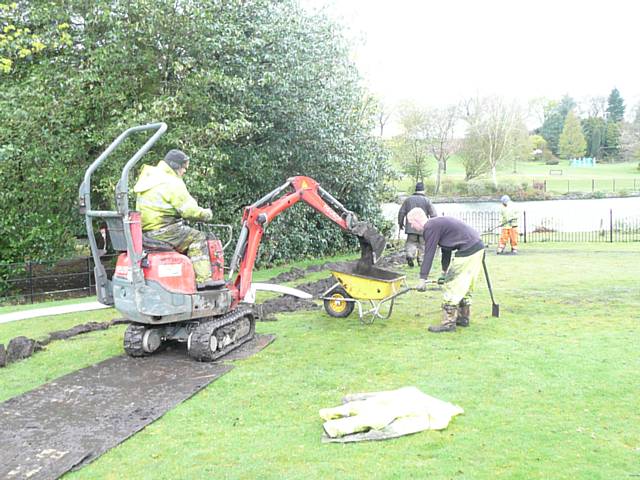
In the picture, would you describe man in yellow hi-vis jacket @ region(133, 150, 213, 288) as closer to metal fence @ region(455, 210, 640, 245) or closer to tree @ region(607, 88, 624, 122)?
metal fence @ region(455, 210, 640, 245)

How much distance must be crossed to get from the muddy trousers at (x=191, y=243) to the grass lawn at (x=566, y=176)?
29943 millimetres

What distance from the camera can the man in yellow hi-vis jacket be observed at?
6.91 metres

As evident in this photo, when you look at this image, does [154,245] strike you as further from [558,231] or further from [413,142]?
[413,142]

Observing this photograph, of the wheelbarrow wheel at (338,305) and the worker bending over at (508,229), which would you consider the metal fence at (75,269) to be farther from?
the wheelbarrow wheel at (338,305)

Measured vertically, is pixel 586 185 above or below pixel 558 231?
above

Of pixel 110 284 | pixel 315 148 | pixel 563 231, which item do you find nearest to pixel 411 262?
pixel 315 148

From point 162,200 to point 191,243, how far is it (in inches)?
25.2

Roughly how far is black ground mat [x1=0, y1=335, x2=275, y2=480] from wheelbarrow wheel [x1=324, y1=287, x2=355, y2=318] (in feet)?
6.58

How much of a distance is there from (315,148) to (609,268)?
7170mm

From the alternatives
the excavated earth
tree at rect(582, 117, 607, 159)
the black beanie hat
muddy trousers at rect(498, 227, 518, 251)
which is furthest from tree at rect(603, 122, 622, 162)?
the black beanie hat

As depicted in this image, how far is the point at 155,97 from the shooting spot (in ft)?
42.5

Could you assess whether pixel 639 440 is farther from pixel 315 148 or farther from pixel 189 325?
pixel 315 148

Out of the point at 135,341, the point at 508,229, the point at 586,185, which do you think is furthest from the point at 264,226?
the point at 586,185

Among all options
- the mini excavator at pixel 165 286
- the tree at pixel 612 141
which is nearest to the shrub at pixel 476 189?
the mini excavator at pixel 165 286
